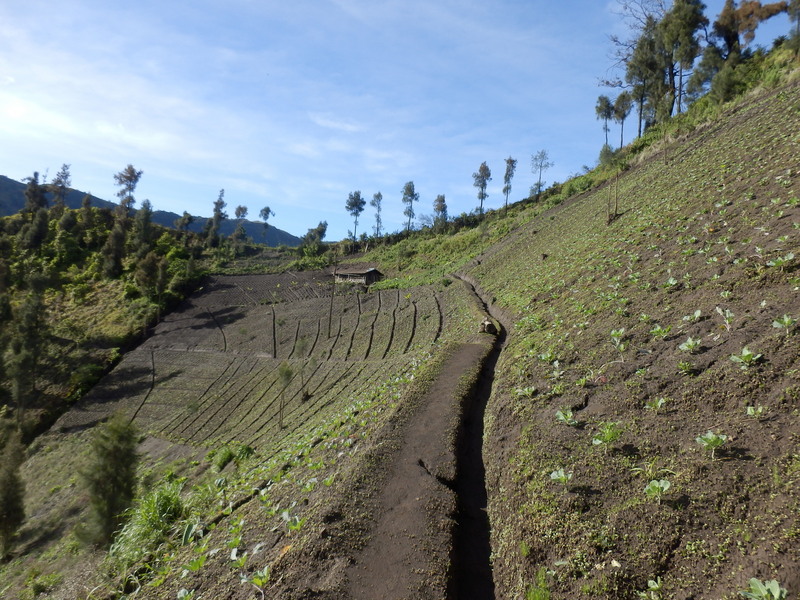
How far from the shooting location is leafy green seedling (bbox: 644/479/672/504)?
645cm

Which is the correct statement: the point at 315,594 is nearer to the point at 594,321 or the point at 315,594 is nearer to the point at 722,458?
the point at 722,458

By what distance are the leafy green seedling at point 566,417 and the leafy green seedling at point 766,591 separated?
503 cm

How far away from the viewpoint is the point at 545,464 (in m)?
8.83

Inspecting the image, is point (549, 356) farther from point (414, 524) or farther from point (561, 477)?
point (414, 524)

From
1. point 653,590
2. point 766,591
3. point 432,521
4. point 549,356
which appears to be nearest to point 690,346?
point 549,356

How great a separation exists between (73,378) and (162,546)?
179 ft

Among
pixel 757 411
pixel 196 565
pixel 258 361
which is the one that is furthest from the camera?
pixel 258 361

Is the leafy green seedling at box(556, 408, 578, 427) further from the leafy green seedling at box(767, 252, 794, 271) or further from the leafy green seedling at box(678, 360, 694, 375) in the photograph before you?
the leafy green seedling at box(767, 252, 794, 271)

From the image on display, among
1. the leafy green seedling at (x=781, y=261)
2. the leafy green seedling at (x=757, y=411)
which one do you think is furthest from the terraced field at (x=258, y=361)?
the leafy green seedling at (x=757, y=411)

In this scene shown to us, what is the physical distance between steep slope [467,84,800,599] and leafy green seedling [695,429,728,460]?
4 cm

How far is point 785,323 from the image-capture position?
8297 millimetres

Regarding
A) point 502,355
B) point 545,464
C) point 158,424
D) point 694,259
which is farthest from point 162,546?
point 158,424

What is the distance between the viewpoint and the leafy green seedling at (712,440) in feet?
21.7

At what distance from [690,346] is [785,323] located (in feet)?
5.85
